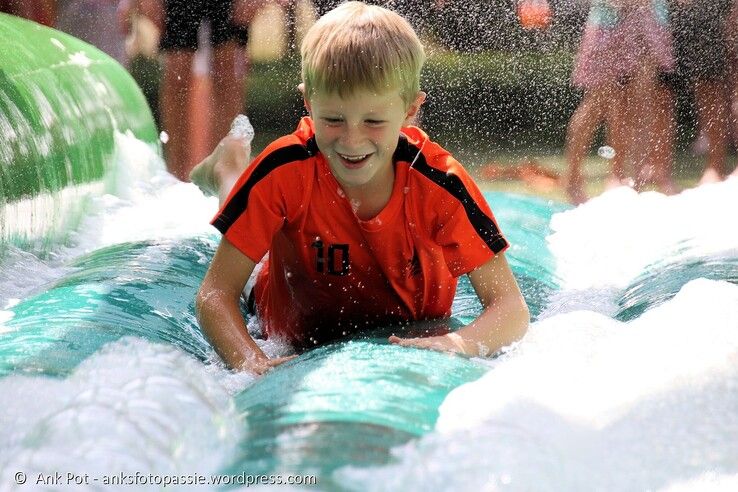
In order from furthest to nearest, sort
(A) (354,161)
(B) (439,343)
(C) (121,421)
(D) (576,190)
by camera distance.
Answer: (D) (576,190)
(A) (354,161)
(B) (439,343)
(C) (121,421)

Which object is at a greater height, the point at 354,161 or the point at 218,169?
the point at 354,161

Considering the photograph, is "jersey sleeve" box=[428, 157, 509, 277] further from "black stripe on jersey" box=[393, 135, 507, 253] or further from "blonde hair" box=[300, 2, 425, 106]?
"blonde hair" box=[300, 2, 425, 106]

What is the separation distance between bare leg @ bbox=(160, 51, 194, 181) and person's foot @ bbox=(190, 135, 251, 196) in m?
0.28

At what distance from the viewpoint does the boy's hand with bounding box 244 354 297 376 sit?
1.85 metres

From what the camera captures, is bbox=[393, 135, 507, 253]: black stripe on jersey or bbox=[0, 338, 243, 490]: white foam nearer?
bbox=[0, 338, 243, 490]: white foam

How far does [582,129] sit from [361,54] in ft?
8.45

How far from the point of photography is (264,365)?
1.87 meters

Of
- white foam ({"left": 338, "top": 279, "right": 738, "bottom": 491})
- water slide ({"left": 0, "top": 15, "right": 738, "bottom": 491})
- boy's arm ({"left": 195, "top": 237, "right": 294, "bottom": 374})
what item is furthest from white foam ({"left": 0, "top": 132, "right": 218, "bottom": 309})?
white foam ({"left": 338, "top": 279, "right": 738, "bottom": 491})

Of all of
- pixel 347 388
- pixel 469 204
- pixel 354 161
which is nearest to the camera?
pixel 347 388

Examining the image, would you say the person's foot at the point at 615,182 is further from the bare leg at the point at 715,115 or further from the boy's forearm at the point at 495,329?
the boy's forearm at the point at 495,329

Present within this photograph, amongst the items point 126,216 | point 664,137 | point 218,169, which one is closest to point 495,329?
point 126,216

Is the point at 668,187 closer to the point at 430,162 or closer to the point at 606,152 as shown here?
the point at 606,152

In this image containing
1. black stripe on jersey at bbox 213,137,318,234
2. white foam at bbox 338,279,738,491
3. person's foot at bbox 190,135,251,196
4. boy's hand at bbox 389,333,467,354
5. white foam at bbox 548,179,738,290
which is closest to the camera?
white foam at bbox 338,279,738,491

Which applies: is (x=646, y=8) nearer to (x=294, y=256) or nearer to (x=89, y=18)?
(x=89, y=18)
